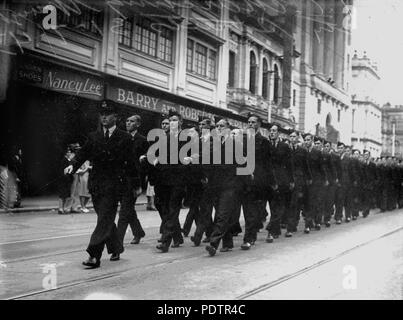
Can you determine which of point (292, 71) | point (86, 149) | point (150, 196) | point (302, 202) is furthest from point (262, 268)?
point (292, 71)

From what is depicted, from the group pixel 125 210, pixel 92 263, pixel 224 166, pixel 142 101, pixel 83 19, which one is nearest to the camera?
pixel 92 263

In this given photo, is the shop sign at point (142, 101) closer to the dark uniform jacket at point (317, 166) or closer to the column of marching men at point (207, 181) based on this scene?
the dark uniform jacket at point (317, 166)

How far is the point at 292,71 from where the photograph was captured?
3569cm

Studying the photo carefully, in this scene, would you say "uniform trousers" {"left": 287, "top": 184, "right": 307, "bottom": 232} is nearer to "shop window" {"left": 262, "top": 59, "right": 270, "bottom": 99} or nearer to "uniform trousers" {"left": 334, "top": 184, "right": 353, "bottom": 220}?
"uniform trousers" {"left": 334, "top": 184, "right": 353, "bottom": 220}

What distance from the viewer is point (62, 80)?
16.4 m

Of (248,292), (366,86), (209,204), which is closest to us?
(248,292)

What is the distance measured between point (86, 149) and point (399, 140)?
123ft

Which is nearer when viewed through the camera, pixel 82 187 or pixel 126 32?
pixel 82 187

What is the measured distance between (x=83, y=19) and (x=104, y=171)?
12.4 metres

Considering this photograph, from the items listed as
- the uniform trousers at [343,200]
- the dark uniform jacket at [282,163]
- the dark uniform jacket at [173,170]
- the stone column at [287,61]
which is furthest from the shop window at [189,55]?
the dark uniform jacket at [173,170]

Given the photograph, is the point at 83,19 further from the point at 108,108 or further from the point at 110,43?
the point at 108,108

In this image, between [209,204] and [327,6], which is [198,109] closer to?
[327,6]

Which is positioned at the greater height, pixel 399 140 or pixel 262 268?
pixel 399 140

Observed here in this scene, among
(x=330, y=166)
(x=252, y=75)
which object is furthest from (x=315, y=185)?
(x=252, y=75)
